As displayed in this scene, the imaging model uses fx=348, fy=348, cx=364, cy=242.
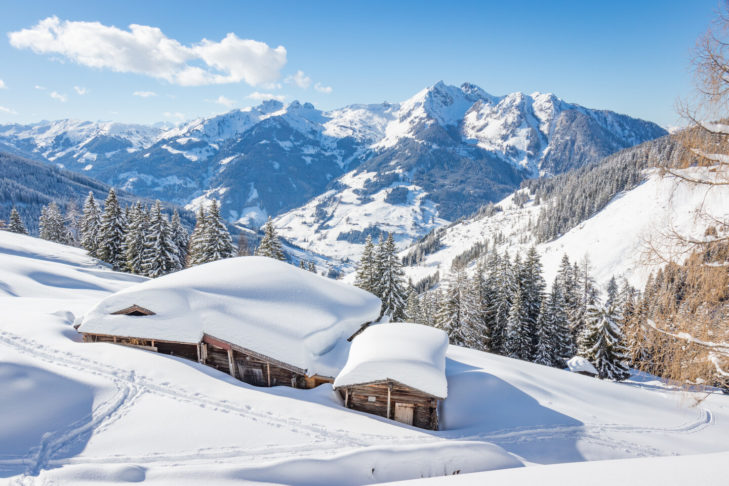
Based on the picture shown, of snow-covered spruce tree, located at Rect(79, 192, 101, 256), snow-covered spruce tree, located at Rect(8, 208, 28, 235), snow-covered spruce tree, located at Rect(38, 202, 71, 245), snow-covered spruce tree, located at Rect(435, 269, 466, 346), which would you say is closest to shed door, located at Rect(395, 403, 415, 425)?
snow-covered spruce tree, located at Rect(435, 269, 466, 346)

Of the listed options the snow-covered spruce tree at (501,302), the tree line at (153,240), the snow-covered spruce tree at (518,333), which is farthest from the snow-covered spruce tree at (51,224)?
the snow-covered spruce tree at (518,333)

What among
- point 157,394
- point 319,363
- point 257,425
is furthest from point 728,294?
point 157,394

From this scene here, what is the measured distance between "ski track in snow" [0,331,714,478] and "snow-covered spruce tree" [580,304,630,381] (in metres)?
13.6

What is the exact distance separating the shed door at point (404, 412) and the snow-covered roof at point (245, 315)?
12.8 ft

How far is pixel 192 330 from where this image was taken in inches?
744

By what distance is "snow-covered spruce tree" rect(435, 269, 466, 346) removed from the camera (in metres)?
35.4

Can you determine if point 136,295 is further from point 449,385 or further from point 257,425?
point 449,385

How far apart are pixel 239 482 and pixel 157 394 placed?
7.02 m

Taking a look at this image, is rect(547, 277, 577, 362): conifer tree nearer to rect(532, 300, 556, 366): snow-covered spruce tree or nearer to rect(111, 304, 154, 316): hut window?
rect(532, 300, 556, 366): snow-covered spruce tree

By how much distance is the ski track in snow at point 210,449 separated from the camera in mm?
11000

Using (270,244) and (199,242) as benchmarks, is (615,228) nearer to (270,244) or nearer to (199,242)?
(270,244)

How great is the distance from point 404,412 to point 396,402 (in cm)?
62

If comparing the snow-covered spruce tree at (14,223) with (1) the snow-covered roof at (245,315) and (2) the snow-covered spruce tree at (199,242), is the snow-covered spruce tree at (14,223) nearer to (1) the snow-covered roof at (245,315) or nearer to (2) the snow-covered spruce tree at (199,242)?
(2) the snow-covered spruce tree at (199,242)

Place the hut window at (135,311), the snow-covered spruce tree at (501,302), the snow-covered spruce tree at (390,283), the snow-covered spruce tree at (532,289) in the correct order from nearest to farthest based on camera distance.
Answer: the hut window at (135,311)
the snow-covered spruce tree at (390,283)
the snow-covered spruce tree at (532,289)
the snow-covered spruce tree at (501,302)
